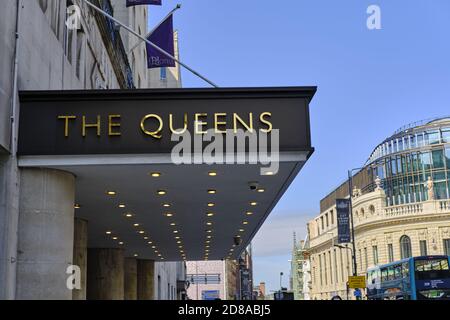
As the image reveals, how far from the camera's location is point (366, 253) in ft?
321

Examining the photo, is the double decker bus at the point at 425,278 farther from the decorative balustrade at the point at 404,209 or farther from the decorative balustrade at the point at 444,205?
the decorative balustrade at the point at 404,209

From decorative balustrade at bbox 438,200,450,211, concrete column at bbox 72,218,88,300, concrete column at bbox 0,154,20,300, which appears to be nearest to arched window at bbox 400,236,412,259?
decorative balustrade at bbox 438,200,450,211

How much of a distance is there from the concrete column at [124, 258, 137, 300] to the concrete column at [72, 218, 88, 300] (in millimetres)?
14994

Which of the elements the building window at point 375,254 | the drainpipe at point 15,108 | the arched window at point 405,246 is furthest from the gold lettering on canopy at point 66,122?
the building window at point 375,254

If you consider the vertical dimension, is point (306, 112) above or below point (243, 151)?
above

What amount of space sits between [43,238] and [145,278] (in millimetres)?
29885

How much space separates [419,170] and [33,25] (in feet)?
305

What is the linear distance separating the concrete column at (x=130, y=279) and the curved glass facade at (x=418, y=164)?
205 feet

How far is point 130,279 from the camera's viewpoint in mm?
37719

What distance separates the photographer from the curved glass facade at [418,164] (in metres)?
96.4
